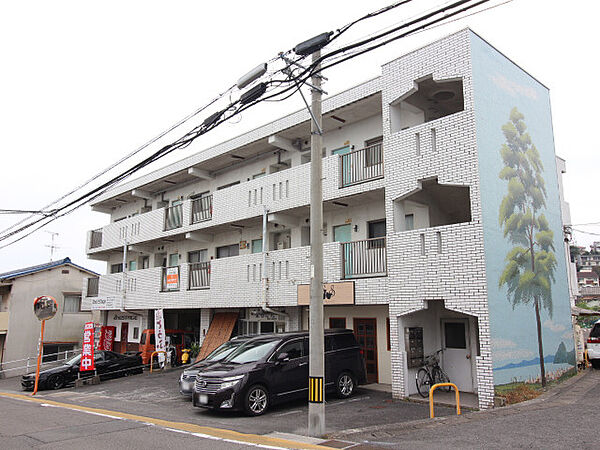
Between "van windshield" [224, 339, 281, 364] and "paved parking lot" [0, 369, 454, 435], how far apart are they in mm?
1302

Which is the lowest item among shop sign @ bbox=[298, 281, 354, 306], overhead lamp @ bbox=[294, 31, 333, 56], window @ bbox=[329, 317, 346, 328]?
window @ bbox=[329, 317, 346, 328]

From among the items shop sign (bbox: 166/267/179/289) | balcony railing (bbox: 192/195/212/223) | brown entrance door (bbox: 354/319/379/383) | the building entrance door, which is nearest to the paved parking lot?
brown entrance door (bbox: 354/319/379/383)

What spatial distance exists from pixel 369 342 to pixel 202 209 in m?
9.95

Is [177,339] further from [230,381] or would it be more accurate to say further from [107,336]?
[230,381]

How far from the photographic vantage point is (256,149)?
20.9 m

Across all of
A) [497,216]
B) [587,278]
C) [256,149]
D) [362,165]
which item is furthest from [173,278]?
[587,278]

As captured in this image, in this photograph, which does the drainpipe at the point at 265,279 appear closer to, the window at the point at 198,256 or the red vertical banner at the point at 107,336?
the window at the point at 198,256

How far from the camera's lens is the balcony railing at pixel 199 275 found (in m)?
21.0

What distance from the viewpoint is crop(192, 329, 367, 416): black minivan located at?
37.1ft

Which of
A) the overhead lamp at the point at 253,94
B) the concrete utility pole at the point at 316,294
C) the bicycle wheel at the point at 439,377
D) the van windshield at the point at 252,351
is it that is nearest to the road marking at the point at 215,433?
the concrete utility pole at the point at 316,294

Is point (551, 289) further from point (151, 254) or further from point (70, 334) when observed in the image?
point (70, 334)

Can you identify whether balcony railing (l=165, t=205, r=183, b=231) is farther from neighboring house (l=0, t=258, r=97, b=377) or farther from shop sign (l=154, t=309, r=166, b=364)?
neighboring house (l=0, t=258, r=97, b=377)

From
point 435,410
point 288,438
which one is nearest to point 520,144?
point 435,410

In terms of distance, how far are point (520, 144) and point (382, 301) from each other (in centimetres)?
629
